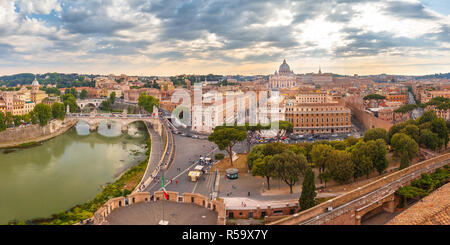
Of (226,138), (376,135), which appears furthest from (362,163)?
(226,138)

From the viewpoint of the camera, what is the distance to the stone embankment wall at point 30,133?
15000mm

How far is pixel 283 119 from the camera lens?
16.2 m

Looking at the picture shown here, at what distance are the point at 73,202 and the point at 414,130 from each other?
938cm

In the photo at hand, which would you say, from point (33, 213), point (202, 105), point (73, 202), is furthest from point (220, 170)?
point (202, 105)

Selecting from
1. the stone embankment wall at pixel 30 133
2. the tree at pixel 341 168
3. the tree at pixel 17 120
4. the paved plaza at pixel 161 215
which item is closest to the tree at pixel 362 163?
the tree at pixel 341 168

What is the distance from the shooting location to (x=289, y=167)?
7055 millimetres

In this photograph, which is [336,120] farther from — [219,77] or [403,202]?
[219,77]

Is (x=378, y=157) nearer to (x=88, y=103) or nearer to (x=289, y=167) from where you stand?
(x=289, y=167)

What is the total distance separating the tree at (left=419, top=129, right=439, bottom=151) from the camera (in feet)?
30.4

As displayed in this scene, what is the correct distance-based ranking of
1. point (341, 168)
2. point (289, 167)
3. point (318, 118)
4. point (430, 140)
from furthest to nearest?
point (318, 118) < point (430, 140) < point (341, 168) < point (289, 167)

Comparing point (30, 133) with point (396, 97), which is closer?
point (30, 133)

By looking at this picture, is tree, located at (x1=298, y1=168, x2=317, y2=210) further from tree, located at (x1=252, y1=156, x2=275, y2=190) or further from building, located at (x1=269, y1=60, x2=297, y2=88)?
building, located at (x1=269, y1=60, x2=297, y2=88)

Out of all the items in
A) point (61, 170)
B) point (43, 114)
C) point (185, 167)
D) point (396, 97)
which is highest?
point (396, 97)

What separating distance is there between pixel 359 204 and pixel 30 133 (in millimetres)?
15722
